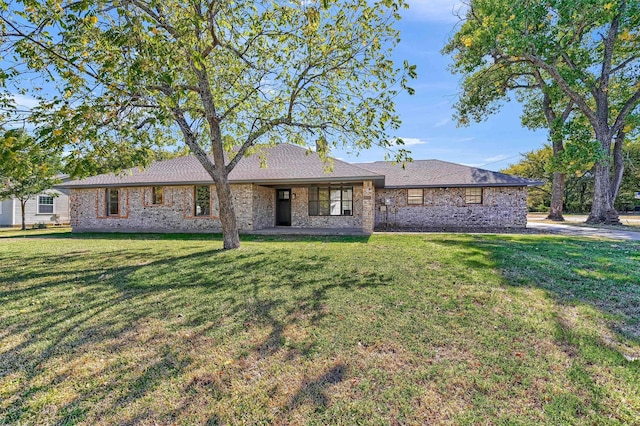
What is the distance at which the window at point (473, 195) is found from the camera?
1565 centimetres

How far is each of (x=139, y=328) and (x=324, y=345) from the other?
86.2 inches

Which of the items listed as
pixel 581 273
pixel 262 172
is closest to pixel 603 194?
pixel 581 273

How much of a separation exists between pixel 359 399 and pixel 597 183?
836 inches

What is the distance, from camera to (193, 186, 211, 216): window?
14250 mm

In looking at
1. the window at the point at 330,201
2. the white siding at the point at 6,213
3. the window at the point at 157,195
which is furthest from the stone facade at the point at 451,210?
the white siding at the point at 6,213

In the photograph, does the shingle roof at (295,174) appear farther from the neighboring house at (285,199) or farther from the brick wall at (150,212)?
the brick wall at (150,212)

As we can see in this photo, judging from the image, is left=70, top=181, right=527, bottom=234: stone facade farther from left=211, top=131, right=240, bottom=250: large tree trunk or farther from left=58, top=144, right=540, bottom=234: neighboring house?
left=211, top=131, right=240, bottom=250: large tree trunk

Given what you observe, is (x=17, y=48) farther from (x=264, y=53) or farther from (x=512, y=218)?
(x=512, y=218)

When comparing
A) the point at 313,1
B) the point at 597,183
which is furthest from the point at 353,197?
the point at 597,183

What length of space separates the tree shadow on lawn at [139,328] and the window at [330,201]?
26.1 ft

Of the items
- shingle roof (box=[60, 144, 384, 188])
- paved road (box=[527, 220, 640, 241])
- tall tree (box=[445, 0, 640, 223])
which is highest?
tall tree (box=[445, 0, 640, 223])

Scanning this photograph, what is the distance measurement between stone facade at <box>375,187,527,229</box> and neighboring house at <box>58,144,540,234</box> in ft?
0.14

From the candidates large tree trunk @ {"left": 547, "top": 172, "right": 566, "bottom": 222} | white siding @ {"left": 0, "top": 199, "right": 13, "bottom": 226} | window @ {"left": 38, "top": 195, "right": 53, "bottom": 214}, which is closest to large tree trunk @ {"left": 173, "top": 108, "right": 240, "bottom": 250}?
window @ {"left": 38, "top": 195, "right": 53, "bottom": 214}

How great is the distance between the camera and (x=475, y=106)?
19.7 metres
